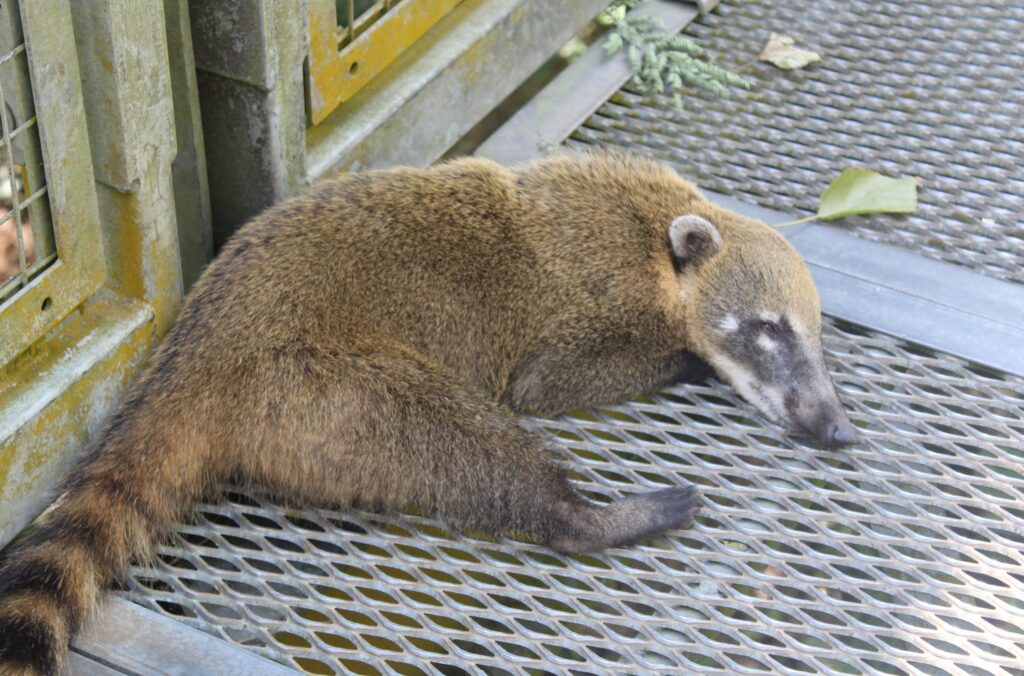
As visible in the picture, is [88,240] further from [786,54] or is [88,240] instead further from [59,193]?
[786,54]

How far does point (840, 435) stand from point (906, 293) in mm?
650

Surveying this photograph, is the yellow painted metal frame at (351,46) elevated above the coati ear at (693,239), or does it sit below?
above

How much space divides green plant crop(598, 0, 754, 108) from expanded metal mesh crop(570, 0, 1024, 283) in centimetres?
6

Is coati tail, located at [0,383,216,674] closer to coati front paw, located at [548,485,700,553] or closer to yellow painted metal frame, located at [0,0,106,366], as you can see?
yellow painted metal frame, located at [0,0,106,366]

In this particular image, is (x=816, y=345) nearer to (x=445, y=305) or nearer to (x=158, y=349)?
(x=445, y=305)

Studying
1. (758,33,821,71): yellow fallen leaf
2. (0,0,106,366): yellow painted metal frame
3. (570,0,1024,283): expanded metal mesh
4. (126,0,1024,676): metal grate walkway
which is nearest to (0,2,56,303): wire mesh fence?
(0,0,106,366): yellow painted metal frame

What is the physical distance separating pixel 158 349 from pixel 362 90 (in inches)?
45.6

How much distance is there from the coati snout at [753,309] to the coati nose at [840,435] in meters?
0.11

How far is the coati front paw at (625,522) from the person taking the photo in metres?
2.76

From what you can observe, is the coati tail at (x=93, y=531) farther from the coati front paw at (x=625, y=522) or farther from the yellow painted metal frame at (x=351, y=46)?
the yellow painted metal frame at (x=351, y=46)

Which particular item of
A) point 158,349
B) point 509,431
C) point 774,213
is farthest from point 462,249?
point 774,213

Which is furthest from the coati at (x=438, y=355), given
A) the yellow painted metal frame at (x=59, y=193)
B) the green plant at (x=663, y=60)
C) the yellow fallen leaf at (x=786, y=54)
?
the yellow fallen leaf at (x=786, y=54)

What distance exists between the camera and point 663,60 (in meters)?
4.29

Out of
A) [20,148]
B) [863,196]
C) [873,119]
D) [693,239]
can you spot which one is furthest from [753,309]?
[20,148]
